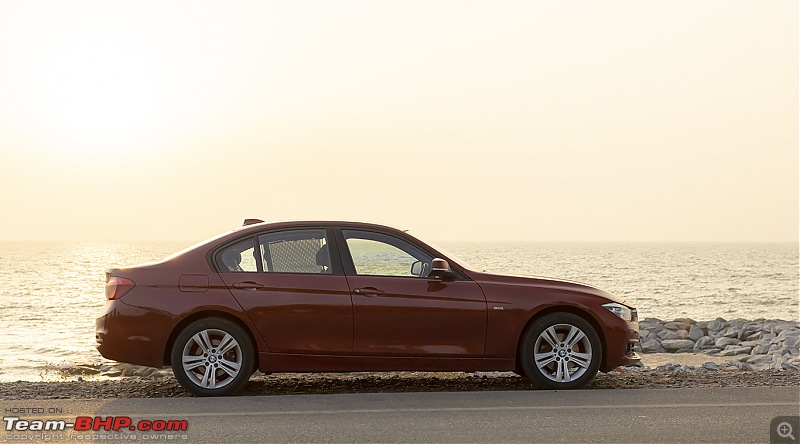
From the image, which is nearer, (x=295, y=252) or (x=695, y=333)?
(x=295, y=252)

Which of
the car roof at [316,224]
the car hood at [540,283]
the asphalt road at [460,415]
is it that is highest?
the car roof at [316,224]

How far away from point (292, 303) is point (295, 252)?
54 cm

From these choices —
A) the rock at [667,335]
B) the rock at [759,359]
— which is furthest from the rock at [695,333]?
the rock at [759,359]

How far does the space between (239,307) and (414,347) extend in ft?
5.65

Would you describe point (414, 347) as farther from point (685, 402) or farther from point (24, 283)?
point (24, 283)

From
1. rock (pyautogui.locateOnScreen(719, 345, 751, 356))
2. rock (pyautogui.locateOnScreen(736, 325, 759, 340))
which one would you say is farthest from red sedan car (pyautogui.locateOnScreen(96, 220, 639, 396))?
rock (pyautogui.locateOnScreen(736, 325, 759, 340))

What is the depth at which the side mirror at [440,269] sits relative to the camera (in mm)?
9109

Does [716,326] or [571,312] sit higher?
[571,312]

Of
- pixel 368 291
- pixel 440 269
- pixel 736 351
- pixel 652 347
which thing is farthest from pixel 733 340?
pixel 368 291

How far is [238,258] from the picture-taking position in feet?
30.4

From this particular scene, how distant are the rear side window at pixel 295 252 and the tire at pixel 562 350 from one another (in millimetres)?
2138

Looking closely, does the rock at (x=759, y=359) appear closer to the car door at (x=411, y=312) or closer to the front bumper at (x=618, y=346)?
the front bumper at (x=618, y=346)

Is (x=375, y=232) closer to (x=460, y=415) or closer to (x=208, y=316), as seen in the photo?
(x=208, y=316)

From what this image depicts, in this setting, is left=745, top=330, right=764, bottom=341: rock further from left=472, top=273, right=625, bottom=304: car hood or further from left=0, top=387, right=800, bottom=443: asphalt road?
left=472, top=273, right=625, bottom=304: car hood
